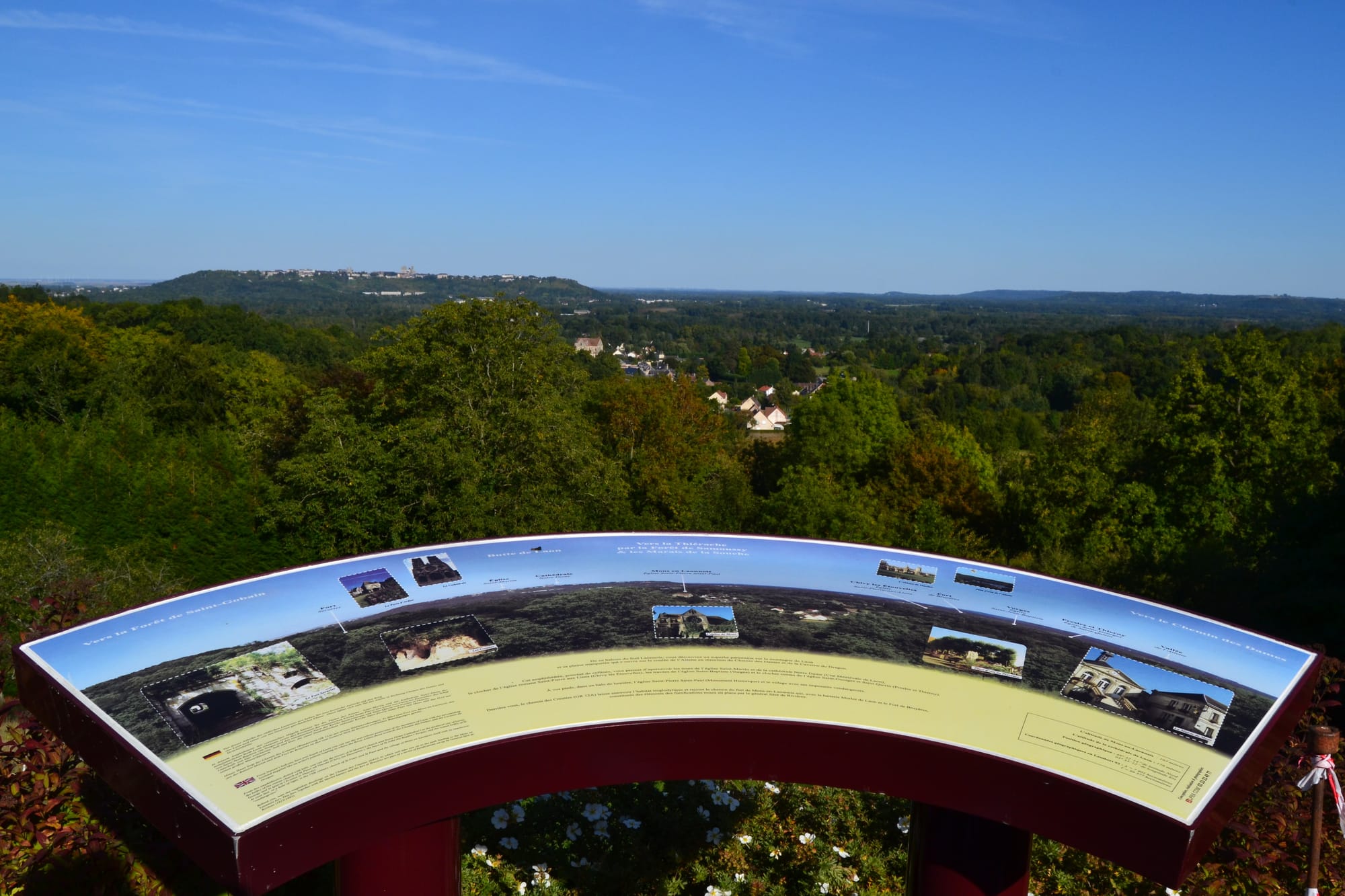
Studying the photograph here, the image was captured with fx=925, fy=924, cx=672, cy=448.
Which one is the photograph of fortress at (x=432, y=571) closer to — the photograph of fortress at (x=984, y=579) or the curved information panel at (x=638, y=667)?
the curved information panel at (x=638, y=667)

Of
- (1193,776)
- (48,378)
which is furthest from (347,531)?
(48,378)

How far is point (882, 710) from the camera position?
17.3 feet

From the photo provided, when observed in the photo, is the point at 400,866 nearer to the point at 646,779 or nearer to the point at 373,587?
the point at 646,779

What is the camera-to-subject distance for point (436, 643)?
5.84 meters

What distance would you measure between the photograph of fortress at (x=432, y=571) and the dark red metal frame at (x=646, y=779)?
2174 millimetres

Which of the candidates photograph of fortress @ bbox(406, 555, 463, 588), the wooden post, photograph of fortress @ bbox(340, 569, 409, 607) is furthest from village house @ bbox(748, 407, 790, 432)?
the wooden post

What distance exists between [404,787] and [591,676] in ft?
4.32

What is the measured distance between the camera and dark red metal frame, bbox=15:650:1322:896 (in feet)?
13.9

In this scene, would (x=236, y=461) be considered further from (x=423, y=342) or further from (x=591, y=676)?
(x=591, y=676)

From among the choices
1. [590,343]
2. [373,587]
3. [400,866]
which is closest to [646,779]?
[400,866]

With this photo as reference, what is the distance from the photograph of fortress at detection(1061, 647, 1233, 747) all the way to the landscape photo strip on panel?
0.05ft

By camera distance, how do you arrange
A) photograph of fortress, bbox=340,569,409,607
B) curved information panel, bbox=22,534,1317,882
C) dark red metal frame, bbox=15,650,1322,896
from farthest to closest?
photograph of fortress, bbox=340,569,409,607, curved information panel, bbox=22,534,1317,882, dark red metal frame, bbox=15,650,1322,896

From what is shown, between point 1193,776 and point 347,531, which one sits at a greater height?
point 1193,776

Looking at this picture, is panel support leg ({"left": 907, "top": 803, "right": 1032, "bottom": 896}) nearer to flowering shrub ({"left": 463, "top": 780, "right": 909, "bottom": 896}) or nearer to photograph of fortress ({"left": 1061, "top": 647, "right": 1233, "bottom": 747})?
photograph of fortress ({"left": 1061, "top": 647, "right": 1233, "bottom": 747})
